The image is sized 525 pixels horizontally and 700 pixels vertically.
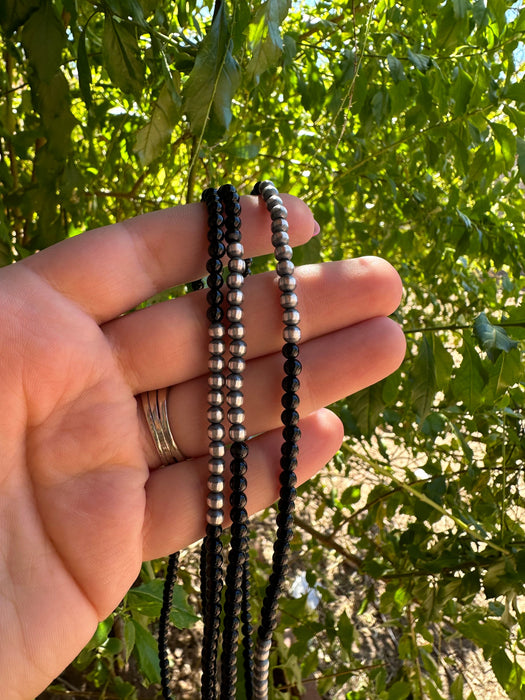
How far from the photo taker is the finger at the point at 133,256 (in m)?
0.78

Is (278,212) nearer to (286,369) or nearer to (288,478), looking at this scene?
(286,369)

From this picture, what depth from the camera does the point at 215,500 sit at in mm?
794

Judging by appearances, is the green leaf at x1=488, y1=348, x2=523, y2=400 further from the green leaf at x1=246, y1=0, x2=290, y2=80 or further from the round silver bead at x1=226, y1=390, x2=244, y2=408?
the green leaf at x1=246, y1=0, x2=290, y2=80

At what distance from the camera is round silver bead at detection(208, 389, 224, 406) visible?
79cm

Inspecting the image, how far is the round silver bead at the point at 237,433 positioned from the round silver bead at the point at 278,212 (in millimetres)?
244

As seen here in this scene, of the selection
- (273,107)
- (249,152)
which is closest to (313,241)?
(249,152)

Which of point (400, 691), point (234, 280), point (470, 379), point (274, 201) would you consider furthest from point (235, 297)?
point (400, 691)

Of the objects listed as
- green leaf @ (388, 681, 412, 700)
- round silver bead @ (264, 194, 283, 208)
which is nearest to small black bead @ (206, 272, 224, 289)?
round silver bead @ (264, 194, 283, 208)

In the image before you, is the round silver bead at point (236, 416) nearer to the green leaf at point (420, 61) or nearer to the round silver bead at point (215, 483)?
the round silver bead at point (215, 483)

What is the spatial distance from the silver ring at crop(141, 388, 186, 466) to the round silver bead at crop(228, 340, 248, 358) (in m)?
0.12

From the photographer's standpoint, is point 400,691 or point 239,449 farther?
point 400,691

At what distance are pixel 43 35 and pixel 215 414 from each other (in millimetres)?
460

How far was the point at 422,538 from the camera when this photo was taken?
1209 millimetres

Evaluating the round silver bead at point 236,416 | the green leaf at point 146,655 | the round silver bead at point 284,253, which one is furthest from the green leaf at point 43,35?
the green leaf at point 146,655
